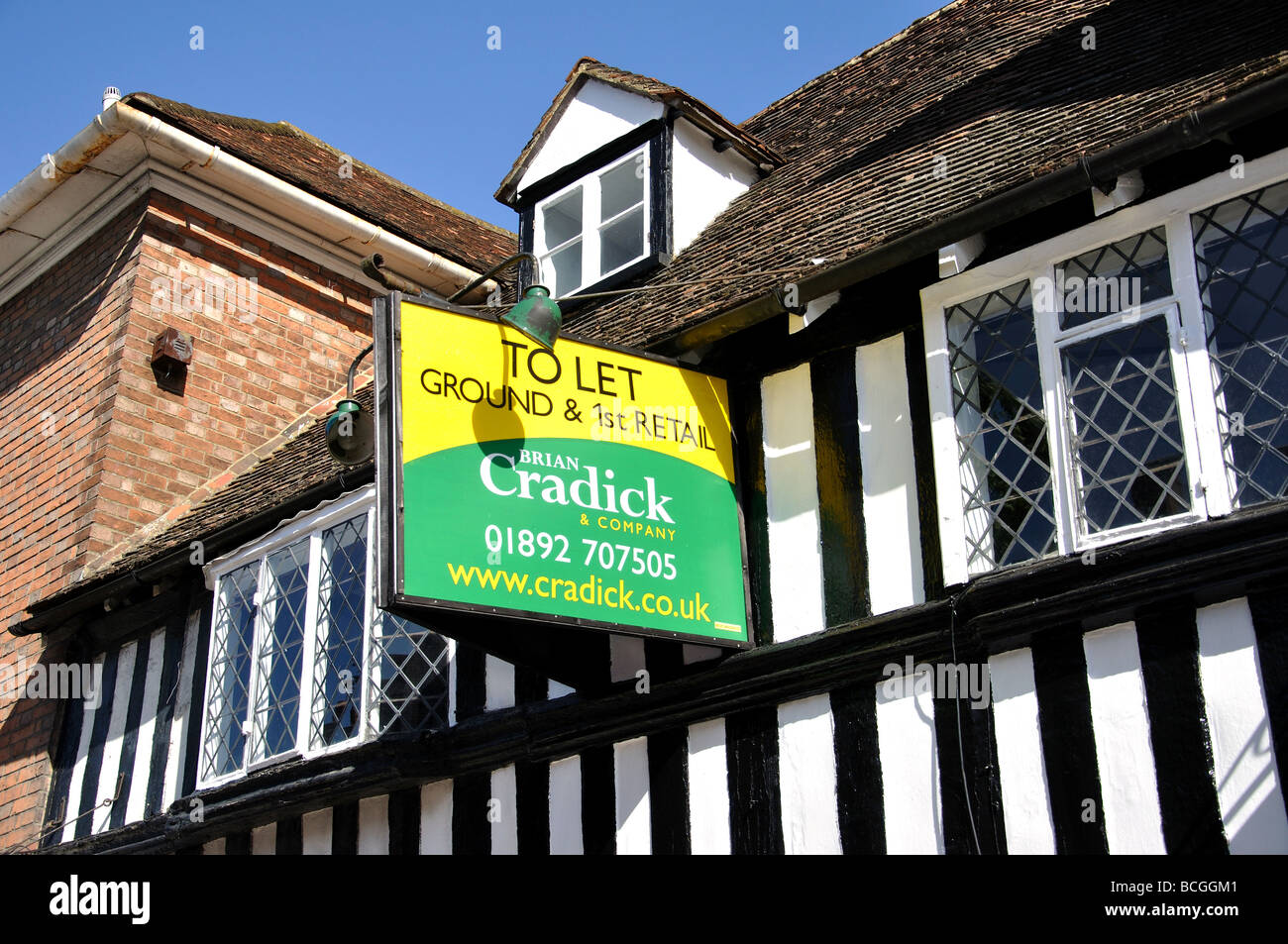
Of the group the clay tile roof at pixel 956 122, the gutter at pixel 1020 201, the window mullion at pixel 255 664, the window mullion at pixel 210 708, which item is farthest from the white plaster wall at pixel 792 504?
the window mullion at pixel 210 708

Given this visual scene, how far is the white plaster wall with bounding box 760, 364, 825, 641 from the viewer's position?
7.42m

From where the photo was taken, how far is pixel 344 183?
14.5m

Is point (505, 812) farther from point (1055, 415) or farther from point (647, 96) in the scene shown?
point (647, 96)

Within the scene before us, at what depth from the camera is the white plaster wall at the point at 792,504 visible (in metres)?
7.42

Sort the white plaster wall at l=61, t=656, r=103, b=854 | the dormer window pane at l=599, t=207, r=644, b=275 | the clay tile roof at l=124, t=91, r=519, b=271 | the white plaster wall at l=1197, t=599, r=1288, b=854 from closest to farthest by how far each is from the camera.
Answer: the white plaster wall at l=1197, t=599, r=1288, b=854 → the dormer window pane at l=599, t=207, r=644, b=275 → the white plaster wall at l=61, t=656, r=103, b=854 → the clay tile roof at l=124, t=91, r=519, b=271

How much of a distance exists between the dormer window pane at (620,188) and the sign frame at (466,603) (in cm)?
247

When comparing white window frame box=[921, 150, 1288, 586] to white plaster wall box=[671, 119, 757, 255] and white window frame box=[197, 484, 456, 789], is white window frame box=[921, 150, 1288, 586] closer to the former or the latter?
white plaster wall box=[671, 119, 757, 255]

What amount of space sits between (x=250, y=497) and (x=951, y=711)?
591 cm

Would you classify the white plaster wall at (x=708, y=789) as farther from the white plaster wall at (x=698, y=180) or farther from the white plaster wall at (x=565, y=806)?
the white plaster wall at (x=698, y=180)

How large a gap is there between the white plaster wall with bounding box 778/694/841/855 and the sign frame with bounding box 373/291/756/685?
50 centimetres

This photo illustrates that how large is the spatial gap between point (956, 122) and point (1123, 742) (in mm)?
4132

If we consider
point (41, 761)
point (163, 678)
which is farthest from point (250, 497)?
point (41, 761)

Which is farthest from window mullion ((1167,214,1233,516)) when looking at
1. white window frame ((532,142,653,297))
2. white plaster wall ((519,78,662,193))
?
white plaster wall ((519,78,662,193))
